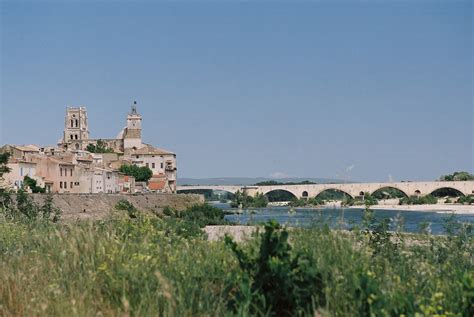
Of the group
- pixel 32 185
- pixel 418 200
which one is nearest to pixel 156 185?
pixel 32 185

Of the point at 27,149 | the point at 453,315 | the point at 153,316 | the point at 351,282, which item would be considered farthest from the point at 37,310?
the point at 27,149

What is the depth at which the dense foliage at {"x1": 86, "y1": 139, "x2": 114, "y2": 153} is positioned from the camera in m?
120

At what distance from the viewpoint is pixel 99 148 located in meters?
121

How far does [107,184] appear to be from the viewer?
83.9 metres

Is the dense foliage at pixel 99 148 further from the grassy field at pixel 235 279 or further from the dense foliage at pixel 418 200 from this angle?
the grassy field at pixel 235 279

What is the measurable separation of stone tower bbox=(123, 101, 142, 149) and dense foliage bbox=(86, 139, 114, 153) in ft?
11.4

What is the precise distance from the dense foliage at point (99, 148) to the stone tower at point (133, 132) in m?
3.47

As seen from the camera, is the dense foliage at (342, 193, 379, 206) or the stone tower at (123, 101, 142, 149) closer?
the dense foliage at (342, 193, 379, 206)

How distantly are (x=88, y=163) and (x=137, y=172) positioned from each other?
51.8 ft

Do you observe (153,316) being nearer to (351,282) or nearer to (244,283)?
(244,283)

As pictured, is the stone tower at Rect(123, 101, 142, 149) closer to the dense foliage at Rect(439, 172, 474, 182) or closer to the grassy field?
the dense foliage at Rect(439, 172, 474, 182)

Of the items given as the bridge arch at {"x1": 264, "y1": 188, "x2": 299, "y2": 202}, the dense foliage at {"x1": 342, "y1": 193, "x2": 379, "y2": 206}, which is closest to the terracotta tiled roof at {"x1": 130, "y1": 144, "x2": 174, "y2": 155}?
the bridge arch at {"x1": 264, "y1": 188, "x2": 299, "y2": 202}

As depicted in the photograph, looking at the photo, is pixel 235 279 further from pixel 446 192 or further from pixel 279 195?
pixel 279 195

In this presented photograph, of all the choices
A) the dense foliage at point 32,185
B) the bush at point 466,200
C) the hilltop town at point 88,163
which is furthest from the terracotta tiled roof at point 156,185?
the bush at point 466,200
